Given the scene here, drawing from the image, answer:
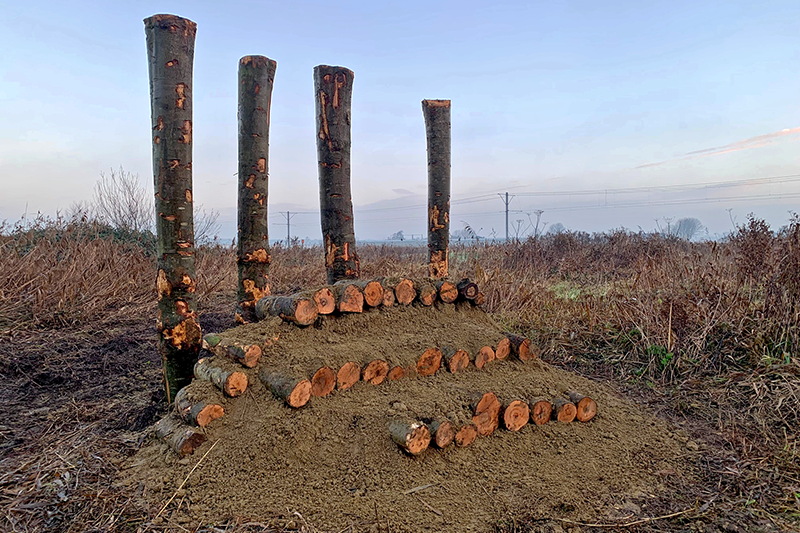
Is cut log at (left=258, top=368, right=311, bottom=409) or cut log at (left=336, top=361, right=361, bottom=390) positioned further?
cut log at (left=336, top=361, right=361, bottom=390)

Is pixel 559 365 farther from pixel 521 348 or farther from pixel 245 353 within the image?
pixel 245 353

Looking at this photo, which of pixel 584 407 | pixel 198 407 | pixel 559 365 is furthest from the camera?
pixel 559 365

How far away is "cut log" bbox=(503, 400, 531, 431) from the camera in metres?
3.10

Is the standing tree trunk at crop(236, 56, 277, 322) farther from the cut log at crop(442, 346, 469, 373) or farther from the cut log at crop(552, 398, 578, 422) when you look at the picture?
the cut log at crop(552, 398, 578, 422)

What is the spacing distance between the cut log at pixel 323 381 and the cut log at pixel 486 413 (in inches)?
36.1

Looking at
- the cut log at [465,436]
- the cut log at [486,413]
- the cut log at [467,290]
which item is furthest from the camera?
the cut log at [467,290]

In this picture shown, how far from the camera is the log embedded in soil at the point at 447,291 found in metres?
4.00

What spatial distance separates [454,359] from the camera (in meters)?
3.51

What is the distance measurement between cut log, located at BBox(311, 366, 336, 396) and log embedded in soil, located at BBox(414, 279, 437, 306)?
3.67 ft

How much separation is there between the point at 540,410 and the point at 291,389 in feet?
5.51

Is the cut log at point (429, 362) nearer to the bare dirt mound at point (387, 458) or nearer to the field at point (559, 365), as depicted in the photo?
the bare dirt mound at point (387, 458)

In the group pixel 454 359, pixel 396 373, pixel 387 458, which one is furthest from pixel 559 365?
pixel 387 458

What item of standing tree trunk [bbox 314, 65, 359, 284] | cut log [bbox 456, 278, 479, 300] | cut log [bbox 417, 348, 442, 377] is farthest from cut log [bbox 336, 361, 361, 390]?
standing tree trunk [bbox 314, 65, 359, 284]

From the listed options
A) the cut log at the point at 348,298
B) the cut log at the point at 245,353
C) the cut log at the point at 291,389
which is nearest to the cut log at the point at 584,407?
the cut log at the point at 348,298
